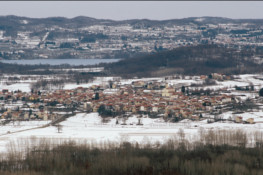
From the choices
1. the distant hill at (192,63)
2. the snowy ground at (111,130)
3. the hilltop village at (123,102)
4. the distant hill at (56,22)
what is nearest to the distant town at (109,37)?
the distant hill at (56,22)

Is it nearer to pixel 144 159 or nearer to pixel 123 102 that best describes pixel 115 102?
pixel 123 102

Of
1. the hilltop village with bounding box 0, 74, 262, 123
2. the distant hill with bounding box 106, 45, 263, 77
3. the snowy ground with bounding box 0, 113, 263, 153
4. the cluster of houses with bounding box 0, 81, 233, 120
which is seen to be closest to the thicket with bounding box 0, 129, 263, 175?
the snowy ground with bounding box 0, 113, 263, 153

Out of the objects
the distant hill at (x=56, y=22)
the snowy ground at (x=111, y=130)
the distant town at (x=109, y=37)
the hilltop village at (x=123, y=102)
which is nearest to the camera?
the snowy ground at (x=111, y=130)

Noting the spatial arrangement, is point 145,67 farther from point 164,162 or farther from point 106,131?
point 164,162

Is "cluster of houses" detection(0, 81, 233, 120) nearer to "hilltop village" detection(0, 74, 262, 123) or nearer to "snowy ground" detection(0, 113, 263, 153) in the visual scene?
"hilltop village" detection(0, 74, 262, 123)

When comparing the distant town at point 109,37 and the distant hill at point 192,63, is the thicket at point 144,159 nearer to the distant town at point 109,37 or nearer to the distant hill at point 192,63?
the distant hill at point 192,63

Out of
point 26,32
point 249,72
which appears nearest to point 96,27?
point 26,32
